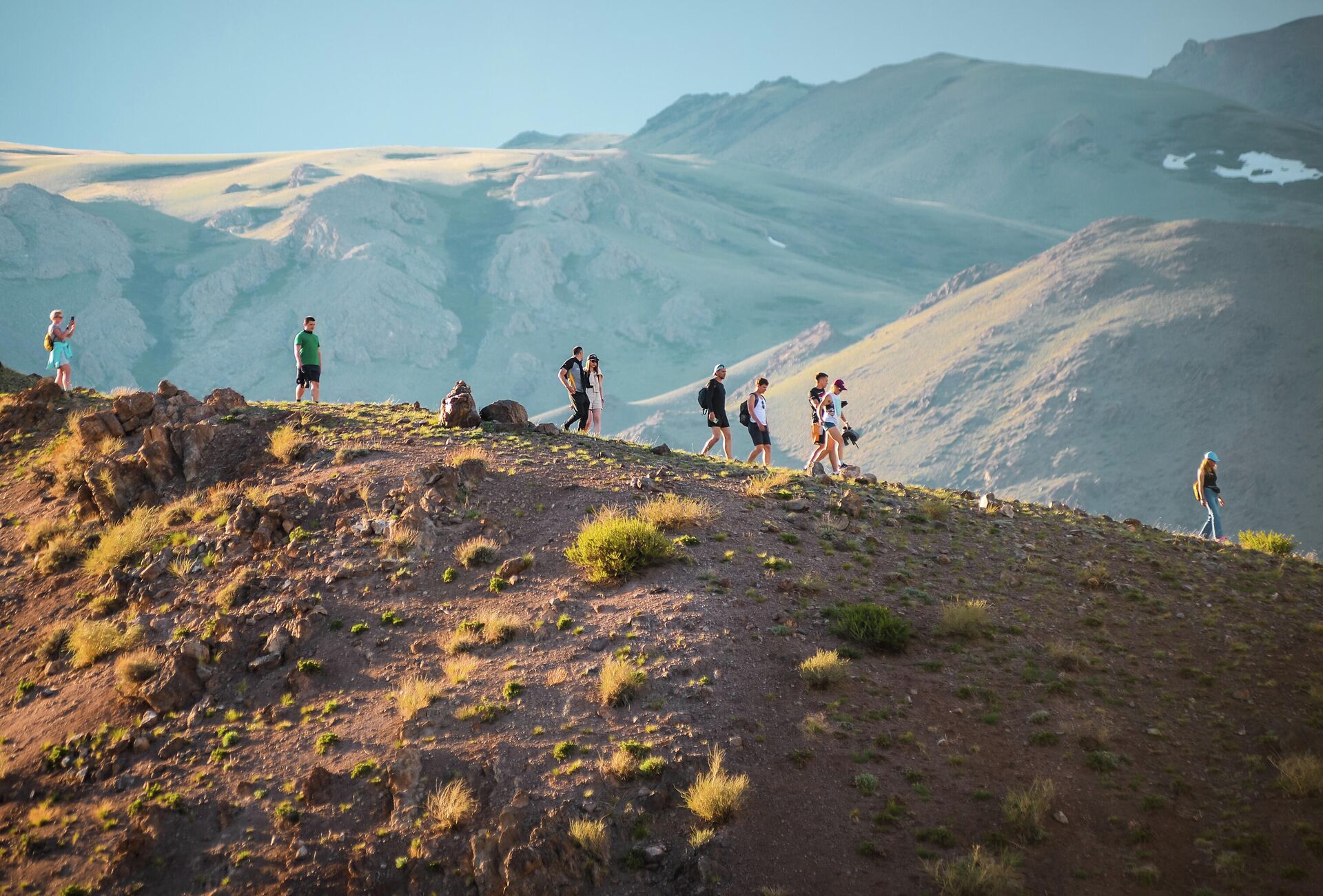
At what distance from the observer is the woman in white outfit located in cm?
1867

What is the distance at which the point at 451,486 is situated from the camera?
13141 mm

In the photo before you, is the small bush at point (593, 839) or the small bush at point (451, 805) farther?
the small bush at point (451, 805)

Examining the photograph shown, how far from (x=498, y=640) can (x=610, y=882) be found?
11.4 ft

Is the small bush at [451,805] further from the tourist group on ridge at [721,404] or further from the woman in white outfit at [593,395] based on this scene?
the woman in white outfit at [593,395]

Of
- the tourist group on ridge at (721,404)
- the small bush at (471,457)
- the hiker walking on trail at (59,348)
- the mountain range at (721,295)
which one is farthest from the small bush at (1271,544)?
the mountain range at (721,295)

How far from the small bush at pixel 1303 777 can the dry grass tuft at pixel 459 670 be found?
25.9 feet

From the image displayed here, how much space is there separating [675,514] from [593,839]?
540cm

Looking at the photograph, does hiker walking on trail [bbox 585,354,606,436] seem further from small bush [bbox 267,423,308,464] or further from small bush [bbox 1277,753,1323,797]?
small bush [bbox 1277,753,1323,797]

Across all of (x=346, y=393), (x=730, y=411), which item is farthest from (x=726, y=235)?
(x=346, y=393)

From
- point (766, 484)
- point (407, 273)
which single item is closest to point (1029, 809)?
point (766, 484)

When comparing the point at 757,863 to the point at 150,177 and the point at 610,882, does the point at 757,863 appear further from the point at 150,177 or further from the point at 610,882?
the point at 150,177

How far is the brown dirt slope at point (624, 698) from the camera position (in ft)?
25.6

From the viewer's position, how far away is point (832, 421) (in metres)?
17.2

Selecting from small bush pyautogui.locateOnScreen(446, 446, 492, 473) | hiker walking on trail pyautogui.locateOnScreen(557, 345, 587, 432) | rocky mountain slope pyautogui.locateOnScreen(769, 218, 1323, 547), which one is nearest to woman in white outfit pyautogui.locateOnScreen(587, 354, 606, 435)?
hiker walking on trail pyautogui.locateOnScreen(557, 345, 587, 432)
